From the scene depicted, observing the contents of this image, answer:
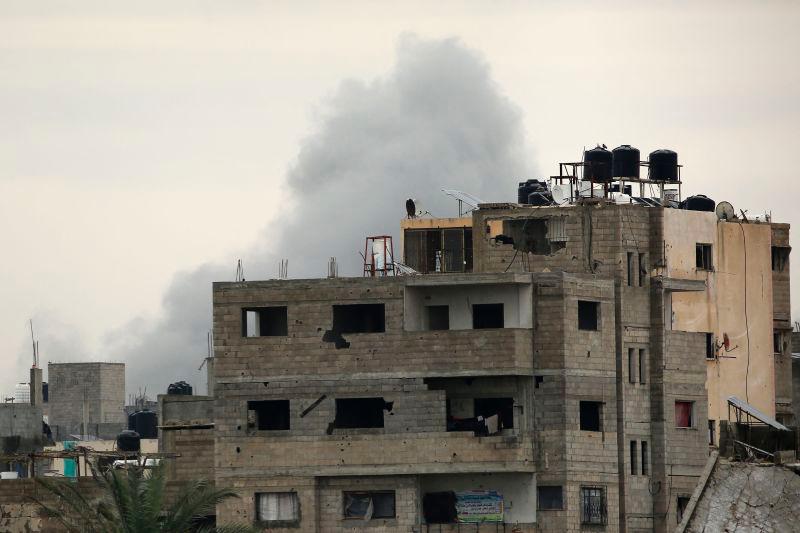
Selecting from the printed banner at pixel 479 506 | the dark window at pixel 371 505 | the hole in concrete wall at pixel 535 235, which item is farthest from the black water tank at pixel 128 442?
the printed banner at pixel 479 506

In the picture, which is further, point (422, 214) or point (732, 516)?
point (422, 214)

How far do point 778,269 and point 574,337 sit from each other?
1487cm

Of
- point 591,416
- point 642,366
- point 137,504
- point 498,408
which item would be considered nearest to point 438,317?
point 498,408

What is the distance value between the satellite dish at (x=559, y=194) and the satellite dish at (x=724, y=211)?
16.7 ft

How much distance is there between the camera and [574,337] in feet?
225

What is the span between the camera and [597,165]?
77625mm

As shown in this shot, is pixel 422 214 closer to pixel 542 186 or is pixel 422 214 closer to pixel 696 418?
pixel 542 186

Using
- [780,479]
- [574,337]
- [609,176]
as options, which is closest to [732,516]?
[780,479]

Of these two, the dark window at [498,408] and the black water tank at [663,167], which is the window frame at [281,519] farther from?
the black water tank at [663,167]

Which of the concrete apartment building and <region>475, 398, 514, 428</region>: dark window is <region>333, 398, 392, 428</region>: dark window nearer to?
<region>475, 398, 514, 428</region>: dark window

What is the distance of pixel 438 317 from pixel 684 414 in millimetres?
8727

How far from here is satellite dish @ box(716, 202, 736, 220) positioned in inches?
3039

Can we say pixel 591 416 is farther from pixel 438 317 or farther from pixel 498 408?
pixel 438 317

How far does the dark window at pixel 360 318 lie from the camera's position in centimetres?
6875
